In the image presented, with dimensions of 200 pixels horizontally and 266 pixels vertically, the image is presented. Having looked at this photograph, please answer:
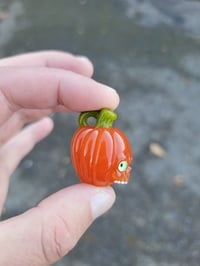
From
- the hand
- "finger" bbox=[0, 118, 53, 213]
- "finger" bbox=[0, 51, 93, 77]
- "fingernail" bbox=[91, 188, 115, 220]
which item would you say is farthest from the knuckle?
"finger" bbox=[0, 51, 93, 77]

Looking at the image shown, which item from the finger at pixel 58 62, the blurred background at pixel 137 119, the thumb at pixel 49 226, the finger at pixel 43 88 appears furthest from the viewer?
the blurred background at pixel 137 119

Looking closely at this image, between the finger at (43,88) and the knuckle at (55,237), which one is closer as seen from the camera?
the knuckle at (55,237)

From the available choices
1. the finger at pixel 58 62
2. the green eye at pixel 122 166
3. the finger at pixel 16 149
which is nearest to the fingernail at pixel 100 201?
the green eye at pixel 122 166

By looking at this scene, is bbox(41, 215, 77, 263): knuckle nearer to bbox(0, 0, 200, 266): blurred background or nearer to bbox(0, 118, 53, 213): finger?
bbox(0, 118, 53, 213): finger

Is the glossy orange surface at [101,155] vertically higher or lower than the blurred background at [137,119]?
higher

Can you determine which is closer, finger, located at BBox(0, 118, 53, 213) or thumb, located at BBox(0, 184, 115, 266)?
thumb, located at BBox(0, 184, 115, 266)

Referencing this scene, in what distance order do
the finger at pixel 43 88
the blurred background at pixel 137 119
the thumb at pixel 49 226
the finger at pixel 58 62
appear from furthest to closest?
the blurred background at pixel 137 119, the finger at pixel 58 62, the finger at pixel 43 88, the thumb at pixel 49 226

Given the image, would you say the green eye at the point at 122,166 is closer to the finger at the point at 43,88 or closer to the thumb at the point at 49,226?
the thumb at the point at 49,226

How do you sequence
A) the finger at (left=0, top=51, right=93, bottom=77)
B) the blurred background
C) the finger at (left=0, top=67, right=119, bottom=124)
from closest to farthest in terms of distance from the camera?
1. the finger at (left=0, top=67, right=119, bottom=124)
2. the finger at (left=0, top=51, right=93, bottom=77)
3. the blurred background
